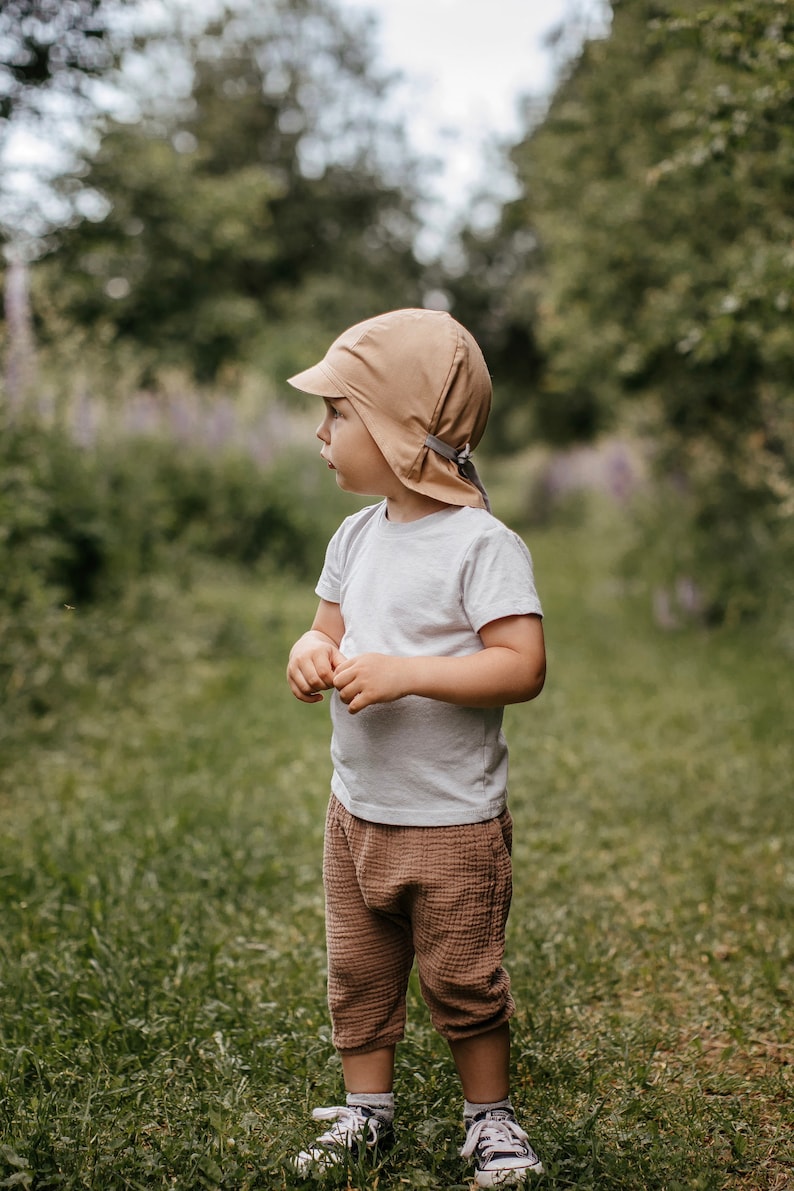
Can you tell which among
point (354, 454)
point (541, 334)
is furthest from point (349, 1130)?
point (541, 334)

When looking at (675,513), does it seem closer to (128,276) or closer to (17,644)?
(17,644)

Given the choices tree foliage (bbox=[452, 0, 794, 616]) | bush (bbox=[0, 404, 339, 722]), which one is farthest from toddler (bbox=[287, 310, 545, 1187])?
tree foliage (bbox=[452, 0, 794, 616])

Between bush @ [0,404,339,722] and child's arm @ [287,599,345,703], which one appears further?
bush @ [0,404,339,722]

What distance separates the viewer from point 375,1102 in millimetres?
2328

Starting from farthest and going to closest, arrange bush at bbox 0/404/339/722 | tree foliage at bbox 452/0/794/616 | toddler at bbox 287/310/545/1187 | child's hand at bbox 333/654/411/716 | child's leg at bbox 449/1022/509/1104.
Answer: tree foliage at bbox 452/0/794/616
bush at bbox 0/404/339/722
child's leg at bbox 449/1022/509/1104
toddler at bbox 287/310/545/1187
child's hand at bbox 333/654/411/716

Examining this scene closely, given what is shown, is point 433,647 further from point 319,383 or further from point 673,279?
point 673,279

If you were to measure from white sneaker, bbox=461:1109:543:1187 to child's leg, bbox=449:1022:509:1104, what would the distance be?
4 centimetres

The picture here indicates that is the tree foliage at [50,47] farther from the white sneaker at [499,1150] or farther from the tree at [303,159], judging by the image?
the tree at [303,159]

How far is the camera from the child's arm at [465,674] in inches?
80.0

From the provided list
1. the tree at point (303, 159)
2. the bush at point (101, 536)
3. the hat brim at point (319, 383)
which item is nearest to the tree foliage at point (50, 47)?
the bush at point (101, 536)

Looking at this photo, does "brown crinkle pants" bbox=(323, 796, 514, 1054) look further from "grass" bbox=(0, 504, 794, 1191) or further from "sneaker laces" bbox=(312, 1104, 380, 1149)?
"grass" bbox=(0, 504, 794, 1191)

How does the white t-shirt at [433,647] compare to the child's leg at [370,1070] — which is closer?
the white t-shirt at [433,647]

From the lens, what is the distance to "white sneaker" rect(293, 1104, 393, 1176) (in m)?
2.20

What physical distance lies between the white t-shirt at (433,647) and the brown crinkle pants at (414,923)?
5 centimetres
